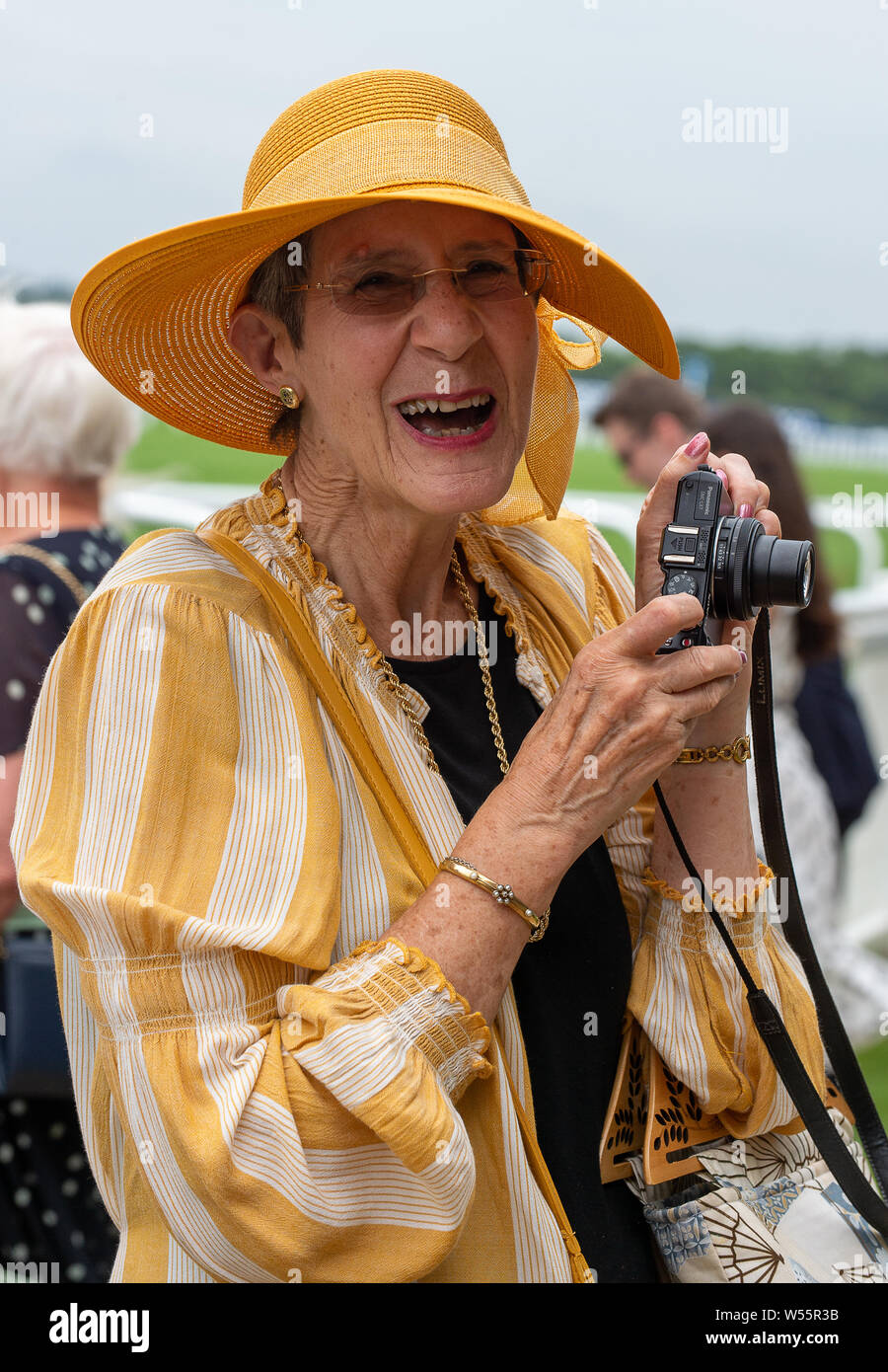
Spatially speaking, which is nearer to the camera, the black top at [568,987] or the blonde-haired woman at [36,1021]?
the black top at [568,987]

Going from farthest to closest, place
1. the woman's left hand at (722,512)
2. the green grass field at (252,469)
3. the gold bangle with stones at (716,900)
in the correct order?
the green grass field at (252,469) < the gold bangle with stones at (716,900) < the woman's left hand at (722,512)

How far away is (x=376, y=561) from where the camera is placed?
1.62m

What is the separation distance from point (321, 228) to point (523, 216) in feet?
0.80

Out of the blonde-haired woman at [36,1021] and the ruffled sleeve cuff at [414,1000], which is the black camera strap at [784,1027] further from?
the blonde-haired woman at [36,1021]

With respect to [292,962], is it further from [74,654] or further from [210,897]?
[74,654]

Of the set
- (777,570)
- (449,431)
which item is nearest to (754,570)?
(777,570)

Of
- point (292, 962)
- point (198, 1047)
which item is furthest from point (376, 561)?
point (198, 1047)

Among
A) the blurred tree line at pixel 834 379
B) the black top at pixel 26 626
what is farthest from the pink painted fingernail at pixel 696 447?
the blurred tree line at pixel 834 379

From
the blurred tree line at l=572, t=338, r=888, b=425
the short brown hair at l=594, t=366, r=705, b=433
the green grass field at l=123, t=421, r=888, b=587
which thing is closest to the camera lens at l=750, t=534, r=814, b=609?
the green grass field at l=123, t=421, r=888, b=587

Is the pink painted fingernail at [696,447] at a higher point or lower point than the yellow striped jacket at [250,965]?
higher

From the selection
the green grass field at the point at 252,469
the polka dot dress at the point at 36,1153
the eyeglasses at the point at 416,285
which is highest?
the green grass field at the point at 252,469

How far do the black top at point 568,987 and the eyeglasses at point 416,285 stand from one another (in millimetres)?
419

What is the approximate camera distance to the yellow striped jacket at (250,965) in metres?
1.26

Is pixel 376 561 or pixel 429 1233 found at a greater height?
pixel 376 561
